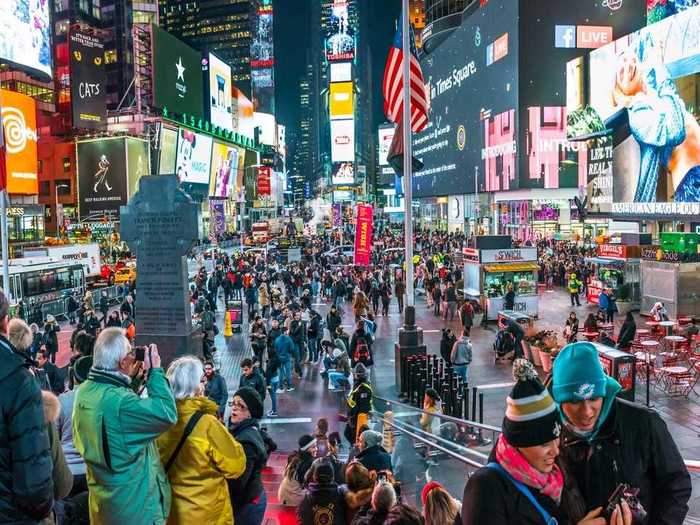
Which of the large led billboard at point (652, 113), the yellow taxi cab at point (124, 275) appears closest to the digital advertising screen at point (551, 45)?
the large led billboard at point (652, 113)

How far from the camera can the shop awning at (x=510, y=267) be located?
24.0 m

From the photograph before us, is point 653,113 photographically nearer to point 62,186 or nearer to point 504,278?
point 504,278

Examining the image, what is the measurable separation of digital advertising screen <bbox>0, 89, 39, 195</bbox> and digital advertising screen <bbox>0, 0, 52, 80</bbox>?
336 centimetres

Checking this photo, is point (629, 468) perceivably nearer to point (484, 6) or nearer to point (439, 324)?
point (439, 324)

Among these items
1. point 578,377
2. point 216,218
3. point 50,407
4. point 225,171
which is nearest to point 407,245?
point 50,407

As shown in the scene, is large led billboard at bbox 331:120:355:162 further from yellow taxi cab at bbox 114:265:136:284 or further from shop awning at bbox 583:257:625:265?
shop awning at bbox 583:257:625:265

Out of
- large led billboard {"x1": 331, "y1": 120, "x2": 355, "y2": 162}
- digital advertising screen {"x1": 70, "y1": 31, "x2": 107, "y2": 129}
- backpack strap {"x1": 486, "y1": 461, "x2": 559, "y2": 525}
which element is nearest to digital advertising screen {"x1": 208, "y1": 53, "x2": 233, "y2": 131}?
large led billboard {"x1": 331, "y1": 120, "x2": 355, "y2": 162}

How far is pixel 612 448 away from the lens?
9.89ft

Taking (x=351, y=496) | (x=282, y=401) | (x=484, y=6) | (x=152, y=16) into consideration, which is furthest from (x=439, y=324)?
(x=152, y=16)

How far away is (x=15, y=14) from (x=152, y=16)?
53743 millimetres

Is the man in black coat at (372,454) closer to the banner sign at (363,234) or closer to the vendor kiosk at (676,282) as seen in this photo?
the vendor kiosk at (676,282)

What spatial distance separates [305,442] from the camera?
7781 millimetres

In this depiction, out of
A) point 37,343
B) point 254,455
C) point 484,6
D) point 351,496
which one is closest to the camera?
point 254,455

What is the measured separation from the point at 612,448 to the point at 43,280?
3069cm
